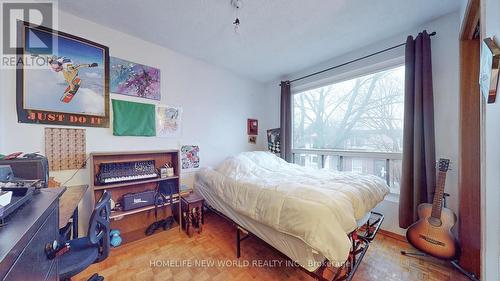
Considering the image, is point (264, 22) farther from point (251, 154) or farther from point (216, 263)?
point (216, 263)

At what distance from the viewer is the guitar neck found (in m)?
1.70

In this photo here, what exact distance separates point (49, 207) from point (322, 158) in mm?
3115

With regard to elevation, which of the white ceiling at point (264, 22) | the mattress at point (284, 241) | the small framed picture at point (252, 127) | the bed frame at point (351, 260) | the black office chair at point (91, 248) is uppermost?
the white ceiling at point (264, 22)

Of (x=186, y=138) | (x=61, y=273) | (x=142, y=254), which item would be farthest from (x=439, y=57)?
(x=142, y=254)

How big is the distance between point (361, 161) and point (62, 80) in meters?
3.82

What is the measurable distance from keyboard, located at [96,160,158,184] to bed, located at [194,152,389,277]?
0.91 metres

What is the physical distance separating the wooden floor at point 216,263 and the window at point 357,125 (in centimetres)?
91

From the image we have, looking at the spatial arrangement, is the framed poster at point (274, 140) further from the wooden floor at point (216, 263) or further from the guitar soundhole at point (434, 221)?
the guitar soundhole at point (434, 221)

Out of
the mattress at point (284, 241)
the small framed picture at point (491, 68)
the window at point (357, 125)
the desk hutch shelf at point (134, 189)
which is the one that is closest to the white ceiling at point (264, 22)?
the window at point (357, 125)

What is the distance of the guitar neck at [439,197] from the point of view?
1.70 meters

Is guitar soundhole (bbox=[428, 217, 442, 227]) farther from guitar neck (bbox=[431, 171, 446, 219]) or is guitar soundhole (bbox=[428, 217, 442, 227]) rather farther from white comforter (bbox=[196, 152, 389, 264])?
white comforter (bbox=[196, 152, 389, 264])

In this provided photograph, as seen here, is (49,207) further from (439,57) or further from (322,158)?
(439,57)

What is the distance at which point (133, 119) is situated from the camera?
7.44ft

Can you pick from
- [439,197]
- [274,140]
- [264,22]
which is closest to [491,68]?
[439,197]
